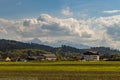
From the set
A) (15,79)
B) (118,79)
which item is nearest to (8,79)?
(15,79)

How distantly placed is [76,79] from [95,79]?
260 centimetres

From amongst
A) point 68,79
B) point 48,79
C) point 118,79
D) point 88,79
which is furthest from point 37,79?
point 118,79

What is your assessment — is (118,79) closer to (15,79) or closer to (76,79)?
(76,79)

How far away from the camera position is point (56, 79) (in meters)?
42.7

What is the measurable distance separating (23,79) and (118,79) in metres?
12.7

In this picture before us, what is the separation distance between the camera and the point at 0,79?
137 feet

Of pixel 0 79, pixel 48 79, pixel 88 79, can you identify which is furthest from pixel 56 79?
pixel 0 79

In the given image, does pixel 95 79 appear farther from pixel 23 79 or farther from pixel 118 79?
pixel 23 79

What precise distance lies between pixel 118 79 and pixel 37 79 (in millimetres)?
10887

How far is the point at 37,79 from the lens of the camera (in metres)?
42.5

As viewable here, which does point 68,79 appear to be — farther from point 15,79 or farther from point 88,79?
point 15,79

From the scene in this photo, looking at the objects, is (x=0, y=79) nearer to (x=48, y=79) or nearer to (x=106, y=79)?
(x=48, y=79)

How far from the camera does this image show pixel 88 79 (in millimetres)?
42094

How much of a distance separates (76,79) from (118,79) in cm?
561
